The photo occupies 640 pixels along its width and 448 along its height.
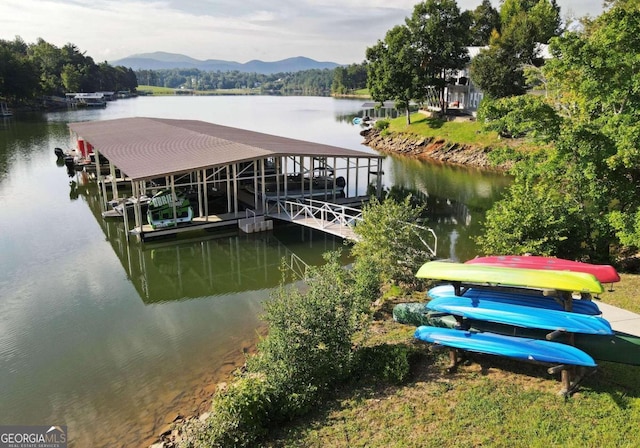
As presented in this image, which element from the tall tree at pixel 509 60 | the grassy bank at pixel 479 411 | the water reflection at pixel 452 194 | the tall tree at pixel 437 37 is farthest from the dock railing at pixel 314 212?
the tall tree at pixel 437 37

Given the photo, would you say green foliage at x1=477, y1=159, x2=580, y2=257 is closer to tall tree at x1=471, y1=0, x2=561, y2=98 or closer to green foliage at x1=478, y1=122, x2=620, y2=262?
green foliage at x1=478, y1=122, x2=620, y2=262

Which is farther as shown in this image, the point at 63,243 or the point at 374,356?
the point at 63,243

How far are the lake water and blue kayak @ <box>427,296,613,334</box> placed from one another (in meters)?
6.04

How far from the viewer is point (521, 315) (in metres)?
7.85

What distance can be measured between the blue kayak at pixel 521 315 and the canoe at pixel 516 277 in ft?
1.37

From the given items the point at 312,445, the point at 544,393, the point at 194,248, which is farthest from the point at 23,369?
the point at 544,393

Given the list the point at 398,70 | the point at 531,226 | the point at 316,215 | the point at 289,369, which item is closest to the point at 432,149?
the point at 398,70

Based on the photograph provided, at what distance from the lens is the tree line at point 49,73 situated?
282 feet

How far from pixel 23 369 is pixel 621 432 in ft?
43.2

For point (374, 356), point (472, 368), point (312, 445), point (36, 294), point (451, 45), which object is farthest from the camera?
point (451, 45)

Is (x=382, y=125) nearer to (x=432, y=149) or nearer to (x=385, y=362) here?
(x=432, y=149)

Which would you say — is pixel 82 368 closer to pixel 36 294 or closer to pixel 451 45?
pixel 36 294

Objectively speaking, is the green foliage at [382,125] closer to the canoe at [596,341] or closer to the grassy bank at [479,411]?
the canoe at [596,341]

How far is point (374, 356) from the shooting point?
9.45 meters
